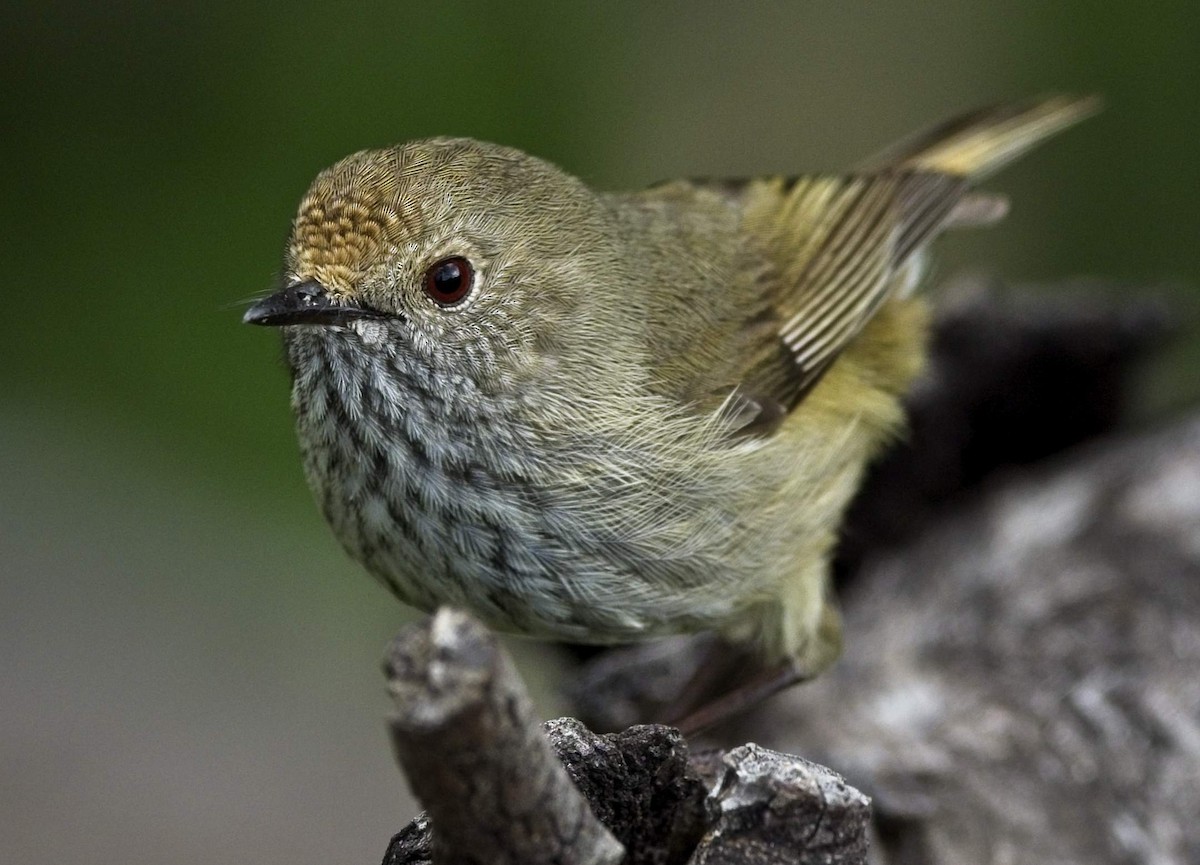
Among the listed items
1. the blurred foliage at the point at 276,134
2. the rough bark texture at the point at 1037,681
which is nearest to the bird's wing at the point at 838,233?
the rough bark texture at the point at 1037,681

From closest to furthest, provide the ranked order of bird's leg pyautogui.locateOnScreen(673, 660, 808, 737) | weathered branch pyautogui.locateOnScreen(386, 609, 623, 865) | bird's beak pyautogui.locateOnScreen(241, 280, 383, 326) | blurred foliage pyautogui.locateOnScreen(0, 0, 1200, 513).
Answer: weathered branch pyautogui.locateOnScreen(386, 609, 623, 865) < bird's beak pyautogui.locateOnScreen(241, 280, 383, 326) < bird's leg pyautogui.locateOnScreen(673, 660, 808, 737) < blurred foliage pyautogui.locateOnScreen(0, 0, 1200, 513)

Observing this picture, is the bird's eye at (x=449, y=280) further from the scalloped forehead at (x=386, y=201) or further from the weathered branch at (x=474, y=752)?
the weathered branch at (x=474, y=752)

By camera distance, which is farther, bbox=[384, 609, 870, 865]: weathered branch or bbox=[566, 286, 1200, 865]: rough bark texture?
bbox=[566, 286, 1200, 865]: rough bark texture

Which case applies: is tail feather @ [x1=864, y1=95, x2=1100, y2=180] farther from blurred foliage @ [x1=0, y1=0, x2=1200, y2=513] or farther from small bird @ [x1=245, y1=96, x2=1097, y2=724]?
blurred foliage @ [x1=0, y1=0, x2=1200, y2=513]

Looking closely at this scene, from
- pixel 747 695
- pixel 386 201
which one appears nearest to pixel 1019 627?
pixel 747 695

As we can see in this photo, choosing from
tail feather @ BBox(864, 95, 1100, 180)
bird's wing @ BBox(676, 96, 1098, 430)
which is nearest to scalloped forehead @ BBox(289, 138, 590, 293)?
bird's wing @ BBox(676, 96, 1098, 430)

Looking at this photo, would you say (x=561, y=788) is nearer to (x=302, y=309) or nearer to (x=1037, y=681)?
(x=302, y=309)

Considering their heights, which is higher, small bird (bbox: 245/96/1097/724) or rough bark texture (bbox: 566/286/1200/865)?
small bird (bbox: 245/96/1097/724)
